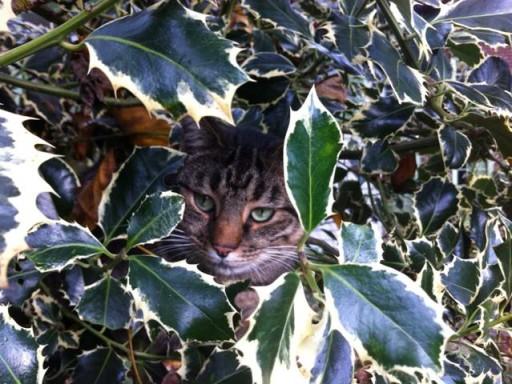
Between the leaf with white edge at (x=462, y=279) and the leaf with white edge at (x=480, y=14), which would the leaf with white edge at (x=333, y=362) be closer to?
the leaf with white edge at (x=462, y=279)

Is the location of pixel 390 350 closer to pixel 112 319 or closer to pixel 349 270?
pixel 349 270

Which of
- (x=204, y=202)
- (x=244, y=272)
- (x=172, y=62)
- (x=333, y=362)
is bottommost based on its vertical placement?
(x=244, y=272)

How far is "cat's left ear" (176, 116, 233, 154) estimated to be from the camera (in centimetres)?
95

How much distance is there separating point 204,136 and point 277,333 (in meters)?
0.63

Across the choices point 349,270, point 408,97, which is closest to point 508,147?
point 408,97

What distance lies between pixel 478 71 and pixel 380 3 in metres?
0.25

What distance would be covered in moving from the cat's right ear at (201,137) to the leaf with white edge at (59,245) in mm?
424

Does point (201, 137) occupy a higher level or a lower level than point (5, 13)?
lower

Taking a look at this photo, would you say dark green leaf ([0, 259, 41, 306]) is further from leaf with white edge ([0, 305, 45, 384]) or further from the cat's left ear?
the cat's left ear

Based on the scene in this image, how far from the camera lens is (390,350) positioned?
0.40m

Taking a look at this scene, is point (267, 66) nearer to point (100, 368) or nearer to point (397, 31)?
point (397, 31)

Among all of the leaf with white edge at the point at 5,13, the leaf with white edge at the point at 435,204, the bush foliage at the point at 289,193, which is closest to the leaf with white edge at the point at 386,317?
the bush foliage at the point at 289,193

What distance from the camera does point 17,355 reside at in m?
0.47

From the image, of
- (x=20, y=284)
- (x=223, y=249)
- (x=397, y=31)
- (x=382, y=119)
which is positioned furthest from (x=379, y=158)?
(x=20, y=284)
